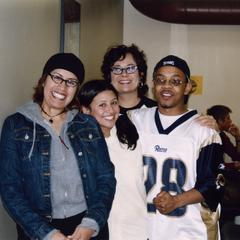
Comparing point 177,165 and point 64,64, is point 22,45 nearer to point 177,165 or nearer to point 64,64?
point 64,64

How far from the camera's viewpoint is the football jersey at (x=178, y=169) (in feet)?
5.82

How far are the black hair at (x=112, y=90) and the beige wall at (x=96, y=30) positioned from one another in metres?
1.37

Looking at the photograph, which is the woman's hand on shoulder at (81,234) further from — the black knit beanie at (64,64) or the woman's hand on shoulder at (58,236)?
the black knit beanie at (64,64)

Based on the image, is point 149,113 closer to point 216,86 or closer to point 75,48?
point 75,48

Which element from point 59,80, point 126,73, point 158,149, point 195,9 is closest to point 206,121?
point 158,149

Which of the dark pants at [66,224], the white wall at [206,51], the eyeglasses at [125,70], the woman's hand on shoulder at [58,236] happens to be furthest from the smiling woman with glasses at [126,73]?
the white wall at [206,51]

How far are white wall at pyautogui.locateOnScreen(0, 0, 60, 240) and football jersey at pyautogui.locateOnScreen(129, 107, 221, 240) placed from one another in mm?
626

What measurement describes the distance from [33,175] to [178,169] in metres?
0.64

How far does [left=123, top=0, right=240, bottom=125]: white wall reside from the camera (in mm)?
5016

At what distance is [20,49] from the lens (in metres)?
1.92

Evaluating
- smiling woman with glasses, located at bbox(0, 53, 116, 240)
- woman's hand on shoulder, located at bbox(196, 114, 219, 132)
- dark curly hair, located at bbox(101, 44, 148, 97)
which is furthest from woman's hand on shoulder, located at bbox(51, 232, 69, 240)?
dark curly hair, located at bbox(101, 44, 148, 97)

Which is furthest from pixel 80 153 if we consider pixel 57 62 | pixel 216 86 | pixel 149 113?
pixel 216 86

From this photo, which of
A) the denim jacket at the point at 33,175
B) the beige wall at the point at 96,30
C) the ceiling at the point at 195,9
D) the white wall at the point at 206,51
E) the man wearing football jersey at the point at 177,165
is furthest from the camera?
the white wall at the point at 206,51

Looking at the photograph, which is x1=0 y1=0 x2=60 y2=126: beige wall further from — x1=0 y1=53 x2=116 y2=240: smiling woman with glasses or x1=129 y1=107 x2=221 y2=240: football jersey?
x1=129 y1=107 x2=221 y2=240: football jersey
